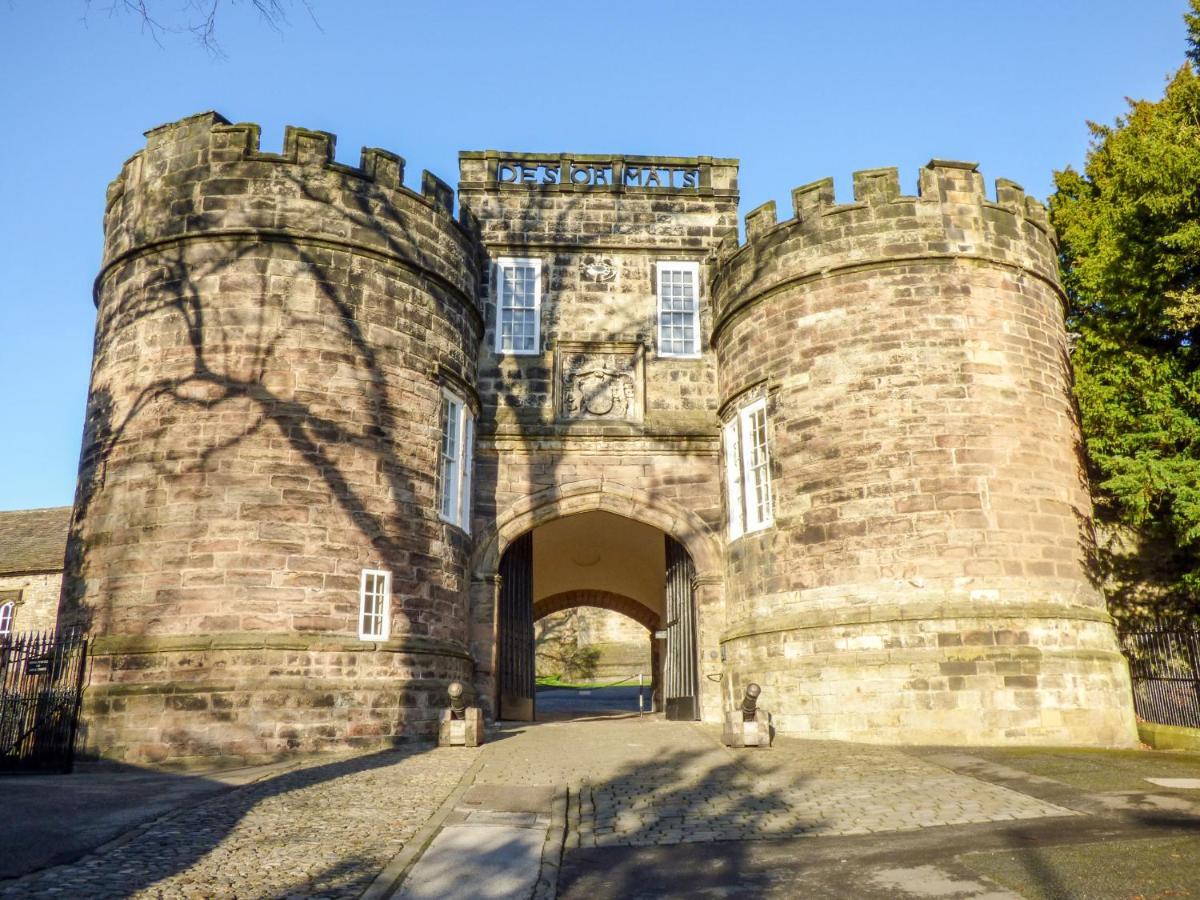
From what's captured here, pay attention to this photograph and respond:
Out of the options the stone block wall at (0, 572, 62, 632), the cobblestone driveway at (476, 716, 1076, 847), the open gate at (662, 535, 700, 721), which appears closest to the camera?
the cobblestone driveway at (476, 716, 1076, 847)

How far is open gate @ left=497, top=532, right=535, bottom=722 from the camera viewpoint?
15391 mm

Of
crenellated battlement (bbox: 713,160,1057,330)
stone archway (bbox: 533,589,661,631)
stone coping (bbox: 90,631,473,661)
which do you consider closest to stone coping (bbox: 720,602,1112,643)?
crenellated battlement (bbox: 713,160,1057,330)

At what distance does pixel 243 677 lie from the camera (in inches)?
427

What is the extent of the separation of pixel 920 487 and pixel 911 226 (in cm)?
389

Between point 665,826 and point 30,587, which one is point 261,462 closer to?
point 665,826

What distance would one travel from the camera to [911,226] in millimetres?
13203

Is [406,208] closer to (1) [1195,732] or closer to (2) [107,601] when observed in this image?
(2) [107,601]

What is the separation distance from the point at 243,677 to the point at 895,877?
26.5 feet

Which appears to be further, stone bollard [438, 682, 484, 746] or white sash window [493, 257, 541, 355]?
white sash window [493, 257, 541, 355]

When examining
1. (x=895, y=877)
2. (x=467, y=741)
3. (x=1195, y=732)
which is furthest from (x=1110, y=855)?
Answer: (x=467, y=741)

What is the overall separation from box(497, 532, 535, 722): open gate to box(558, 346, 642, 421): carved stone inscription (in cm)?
250

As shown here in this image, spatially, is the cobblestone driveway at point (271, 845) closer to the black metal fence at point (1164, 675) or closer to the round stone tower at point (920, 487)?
the round stone tower at point (920, 487)

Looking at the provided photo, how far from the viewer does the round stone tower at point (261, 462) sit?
35.9 ft

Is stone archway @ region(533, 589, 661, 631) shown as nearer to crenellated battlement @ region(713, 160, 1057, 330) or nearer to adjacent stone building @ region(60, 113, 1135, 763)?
adjacent stone building @ region(60, 113, 1135, 763)
